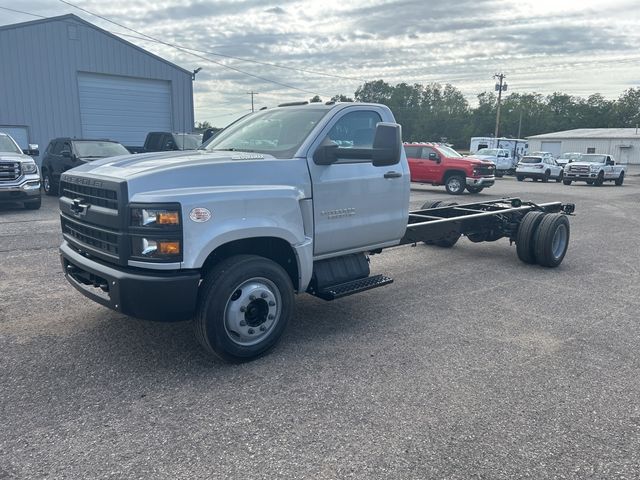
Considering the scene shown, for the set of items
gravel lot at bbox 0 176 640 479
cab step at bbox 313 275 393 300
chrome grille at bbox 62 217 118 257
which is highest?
chrome grille at bbox 62 217 118 257

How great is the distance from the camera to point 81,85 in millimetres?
22188

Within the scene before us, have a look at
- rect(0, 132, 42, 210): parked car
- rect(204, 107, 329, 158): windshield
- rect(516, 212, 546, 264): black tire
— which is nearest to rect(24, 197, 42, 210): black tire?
rect(0, 132, 42, 210): parked car

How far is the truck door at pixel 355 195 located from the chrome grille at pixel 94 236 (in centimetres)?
167

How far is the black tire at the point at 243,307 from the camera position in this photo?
385 cm

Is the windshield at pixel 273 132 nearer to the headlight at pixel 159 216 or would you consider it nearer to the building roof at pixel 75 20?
the headlight at pixel 159 216

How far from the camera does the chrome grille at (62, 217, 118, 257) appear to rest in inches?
150

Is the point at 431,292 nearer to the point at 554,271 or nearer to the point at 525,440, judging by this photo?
the point at 554,271

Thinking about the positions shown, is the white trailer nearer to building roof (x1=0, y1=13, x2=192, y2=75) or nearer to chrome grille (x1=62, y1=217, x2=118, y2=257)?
building roof (x1=0, y1=13, x2=192, y2=75)

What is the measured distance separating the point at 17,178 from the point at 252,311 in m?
10.5

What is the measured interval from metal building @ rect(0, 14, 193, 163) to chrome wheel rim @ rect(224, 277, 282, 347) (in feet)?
67.3

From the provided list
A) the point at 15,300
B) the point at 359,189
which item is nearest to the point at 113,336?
the point at 15,300

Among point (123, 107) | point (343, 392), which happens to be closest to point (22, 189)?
point (343, 392)

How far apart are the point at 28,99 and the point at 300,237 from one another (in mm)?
20726

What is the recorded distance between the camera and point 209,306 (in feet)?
12.5
